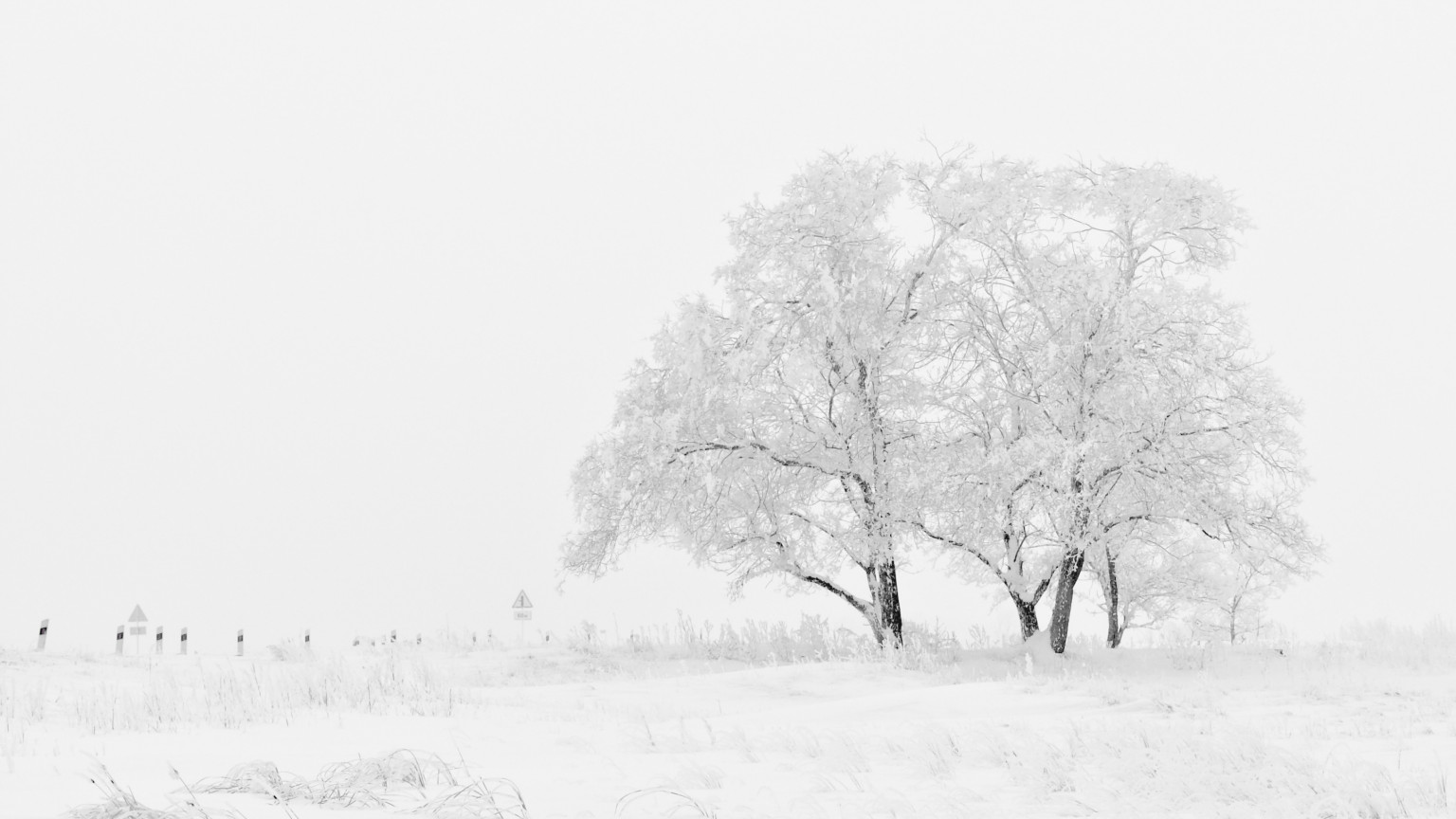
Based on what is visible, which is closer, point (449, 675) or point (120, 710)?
point (120, 710)

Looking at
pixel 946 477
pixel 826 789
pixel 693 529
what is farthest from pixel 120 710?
pixel 946 477

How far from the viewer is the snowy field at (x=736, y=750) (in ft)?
17.0

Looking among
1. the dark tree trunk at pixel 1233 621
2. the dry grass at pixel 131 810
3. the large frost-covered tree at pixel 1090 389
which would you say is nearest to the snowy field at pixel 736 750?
the dry grass at pixel 131 810

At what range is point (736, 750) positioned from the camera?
7160 millimetres

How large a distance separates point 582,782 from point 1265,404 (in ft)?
49.2

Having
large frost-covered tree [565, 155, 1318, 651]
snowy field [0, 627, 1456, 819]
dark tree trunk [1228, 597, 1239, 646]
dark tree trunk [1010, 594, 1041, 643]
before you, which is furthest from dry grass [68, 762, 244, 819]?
dark tree trunk [1228, 597, 1239, 646]

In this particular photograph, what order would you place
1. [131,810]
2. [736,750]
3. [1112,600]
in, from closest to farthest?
[131,810]
[736,750]
[1112,600]

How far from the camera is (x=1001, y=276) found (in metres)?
19.4

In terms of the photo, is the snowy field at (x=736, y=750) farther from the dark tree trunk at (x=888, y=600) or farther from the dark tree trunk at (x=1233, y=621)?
the dark tree trunk at (x=1233, y=621)

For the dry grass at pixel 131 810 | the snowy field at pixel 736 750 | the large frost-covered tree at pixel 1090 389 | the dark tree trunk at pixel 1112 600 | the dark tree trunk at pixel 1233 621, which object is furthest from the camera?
the dark tree trunk at pixel 1233 621

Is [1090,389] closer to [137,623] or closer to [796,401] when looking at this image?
[796,401]

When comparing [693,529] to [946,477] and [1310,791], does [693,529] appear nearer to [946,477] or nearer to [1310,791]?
[946,477]

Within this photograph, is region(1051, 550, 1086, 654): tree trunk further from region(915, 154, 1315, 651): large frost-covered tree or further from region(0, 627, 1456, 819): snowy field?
region(0, 627, 1456, 819): snowy field

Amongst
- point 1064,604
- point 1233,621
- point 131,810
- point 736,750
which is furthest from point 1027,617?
point 131,810
